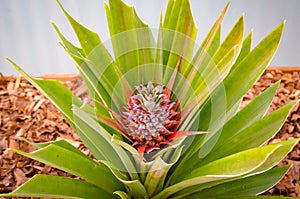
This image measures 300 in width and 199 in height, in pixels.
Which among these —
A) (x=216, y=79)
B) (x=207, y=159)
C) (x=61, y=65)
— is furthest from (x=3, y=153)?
(x=216, y=79)

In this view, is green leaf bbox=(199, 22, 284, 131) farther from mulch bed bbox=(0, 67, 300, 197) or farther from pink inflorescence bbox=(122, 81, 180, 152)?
mulch bed bbox=(0, 67, 300, 197)

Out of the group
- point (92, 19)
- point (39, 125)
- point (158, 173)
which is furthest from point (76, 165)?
point (92, 19)

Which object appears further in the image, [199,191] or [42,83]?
[199,191]

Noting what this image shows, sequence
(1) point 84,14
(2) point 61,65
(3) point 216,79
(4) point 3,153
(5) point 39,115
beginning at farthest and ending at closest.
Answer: (2) point 61,65, (1) point 84,14, (5) point 39,115, (4) point 3,153, (3) point 216,79

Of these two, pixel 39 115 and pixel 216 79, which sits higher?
pixel 216 79

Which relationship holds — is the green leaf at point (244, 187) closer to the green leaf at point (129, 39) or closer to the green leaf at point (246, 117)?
the green leaf at point (246, 117)

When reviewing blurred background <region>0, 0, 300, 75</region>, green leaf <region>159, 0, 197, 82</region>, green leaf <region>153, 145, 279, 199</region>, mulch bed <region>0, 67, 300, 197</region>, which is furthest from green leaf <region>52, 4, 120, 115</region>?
blurred background <region>0, 0, 300, 75</region>

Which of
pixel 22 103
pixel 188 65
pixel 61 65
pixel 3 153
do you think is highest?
pixel 188 65

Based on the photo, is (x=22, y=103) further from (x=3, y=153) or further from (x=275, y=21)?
(x=275, y=21)
